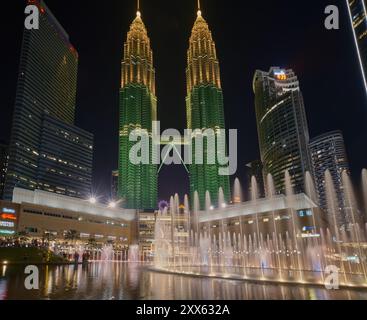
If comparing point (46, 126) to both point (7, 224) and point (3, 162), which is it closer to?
point (3, 162)

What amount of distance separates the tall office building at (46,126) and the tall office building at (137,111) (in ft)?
103

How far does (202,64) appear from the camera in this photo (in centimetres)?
15600

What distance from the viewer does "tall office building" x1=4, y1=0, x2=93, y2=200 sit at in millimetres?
125375

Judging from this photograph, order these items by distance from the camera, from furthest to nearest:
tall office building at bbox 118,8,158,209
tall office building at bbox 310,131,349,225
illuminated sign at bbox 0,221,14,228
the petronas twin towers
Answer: tall office building at bbox 310,131,349,225, the petronas twin towers, tall office building at bbox 118,8,158,209, illuminated sign at bbox 0,221,14,228

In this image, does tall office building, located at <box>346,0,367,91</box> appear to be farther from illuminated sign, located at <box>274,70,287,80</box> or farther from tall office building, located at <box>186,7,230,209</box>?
illuminated sign, located at <box>274,70,287,80</box>

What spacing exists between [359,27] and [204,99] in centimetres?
8279

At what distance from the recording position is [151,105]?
153 m

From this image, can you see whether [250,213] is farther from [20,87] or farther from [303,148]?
[20,87]

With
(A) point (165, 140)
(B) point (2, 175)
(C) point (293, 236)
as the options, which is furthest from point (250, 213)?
(B) point (2, 175)

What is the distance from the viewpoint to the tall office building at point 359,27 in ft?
220

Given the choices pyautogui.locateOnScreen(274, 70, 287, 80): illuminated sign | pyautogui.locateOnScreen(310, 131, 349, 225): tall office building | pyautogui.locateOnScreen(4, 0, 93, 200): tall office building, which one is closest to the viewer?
pyautogui.locateOnScreen(4, 0, 93, 200): tall office building

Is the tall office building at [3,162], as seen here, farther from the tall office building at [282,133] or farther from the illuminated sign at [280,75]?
the illuminated sign at [280,75]

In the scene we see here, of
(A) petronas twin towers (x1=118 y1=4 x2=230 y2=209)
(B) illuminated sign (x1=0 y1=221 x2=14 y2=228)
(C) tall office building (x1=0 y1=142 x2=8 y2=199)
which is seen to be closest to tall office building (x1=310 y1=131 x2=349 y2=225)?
(A) petronas twin towers (x1=118 y1=4 x2=230 y2=209)

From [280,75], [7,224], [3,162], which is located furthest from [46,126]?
[280,75]
